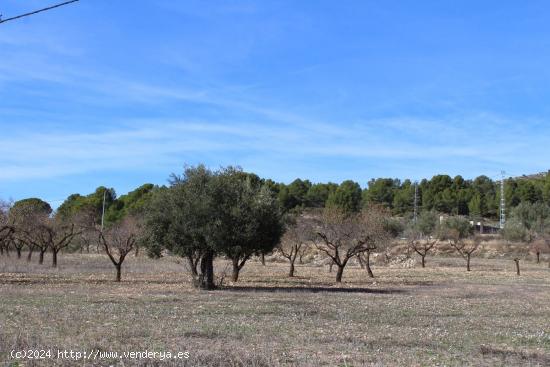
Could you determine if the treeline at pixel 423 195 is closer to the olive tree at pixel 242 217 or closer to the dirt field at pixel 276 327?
the olive tree at pixel 242 217

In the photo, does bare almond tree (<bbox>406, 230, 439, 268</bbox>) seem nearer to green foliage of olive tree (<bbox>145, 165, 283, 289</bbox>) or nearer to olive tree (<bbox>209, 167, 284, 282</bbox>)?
olive tree (<bbox>209, 167, 284, 282</bbox>)

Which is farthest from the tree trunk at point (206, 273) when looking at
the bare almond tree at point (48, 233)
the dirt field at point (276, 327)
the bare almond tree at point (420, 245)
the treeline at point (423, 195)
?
the treeline at point (423, 195)

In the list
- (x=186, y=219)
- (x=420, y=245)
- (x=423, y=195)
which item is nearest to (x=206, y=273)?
(x=186, y=219)

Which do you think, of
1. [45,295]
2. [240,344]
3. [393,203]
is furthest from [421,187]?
[240,344]

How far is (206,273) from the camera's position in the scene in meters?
32.9

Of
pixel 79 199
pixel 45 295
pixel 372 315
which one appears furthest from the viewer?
pixel 79 199

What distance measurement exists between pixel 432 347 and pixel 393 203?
14758 centimetres

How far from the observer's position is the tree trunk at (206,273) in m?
32.5

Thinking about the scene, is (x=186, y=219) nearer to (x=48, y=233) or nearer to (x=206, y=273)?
(x=206, y=273)

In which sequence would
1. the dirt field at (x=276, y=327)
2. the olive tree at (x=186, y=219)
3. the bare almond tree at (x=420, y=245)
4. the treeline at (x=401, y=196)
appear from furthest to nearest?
the treeline at (x=401, y=196) → the bare almond tree at (x=420, y=245) → the olive tree at (x=186, y=219) → the dirt field at (x=276, y=327)

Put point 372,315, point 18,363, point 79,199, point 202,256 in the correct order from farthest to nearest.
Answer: point 79,199 → point 202,256 → point 372,315 → point 18,363

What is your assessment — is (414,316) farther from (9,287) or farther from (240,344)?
(9,287)

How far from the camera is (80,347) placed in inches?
445

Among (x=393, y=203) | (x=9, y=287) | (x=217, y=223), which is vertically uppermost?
(x=393, y=203)
